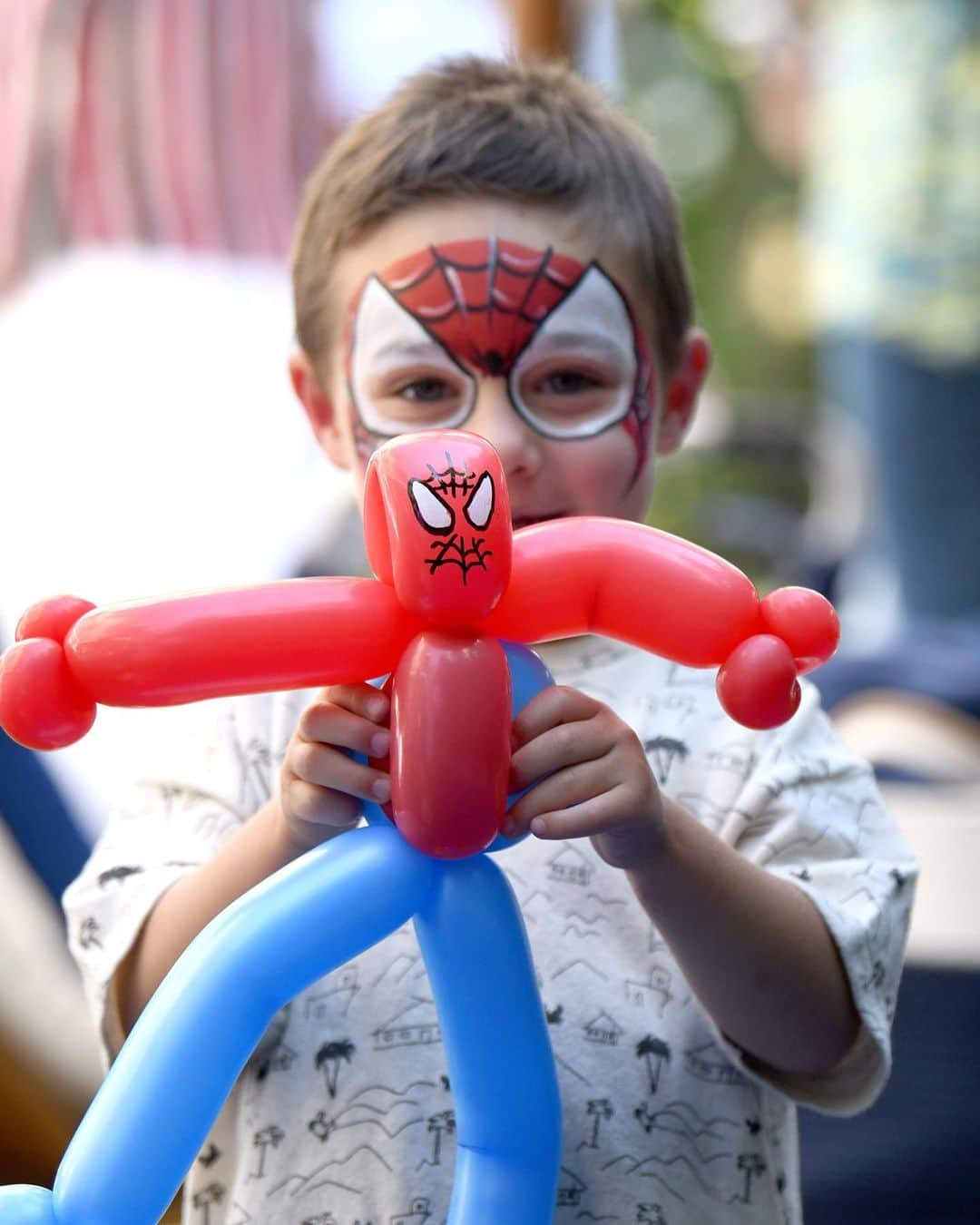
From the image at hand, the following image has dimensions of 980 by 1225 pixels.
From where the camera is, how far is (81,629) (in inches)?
24.0

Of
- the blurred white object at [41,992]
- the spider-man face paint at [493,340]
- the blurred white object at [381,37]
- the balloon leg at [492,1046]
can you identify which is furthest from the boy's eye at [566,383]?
the blurred white object at [381,37]

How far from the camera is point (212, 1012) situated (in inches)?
24.6

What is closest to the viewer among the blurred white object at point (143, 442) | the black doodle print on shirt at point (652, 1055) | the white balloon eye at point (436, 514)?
the white balloon eye at point (436, 514)

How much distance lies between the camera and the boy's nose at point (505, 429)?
848 mm

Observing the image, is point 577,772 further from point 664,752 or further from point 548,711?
point 664,752

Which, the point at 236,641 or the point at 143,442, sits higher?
the point at 236,641

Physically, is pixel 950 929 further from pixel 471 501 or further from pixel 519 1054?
pixel 471 501

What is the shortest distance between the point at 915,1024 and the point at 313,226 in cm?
96

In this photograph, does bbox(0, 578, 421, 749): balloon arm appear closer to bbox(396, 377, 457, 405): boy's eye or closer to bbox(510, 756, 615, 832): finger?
bbox(510, 756, 615, 832): finger

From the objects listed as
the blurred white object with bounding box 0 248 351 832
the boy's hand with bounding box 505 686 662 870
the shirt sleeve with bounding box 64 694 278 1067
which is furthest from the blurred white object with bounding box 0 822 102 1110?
the boy's hand with bounding box 505 686 662 870

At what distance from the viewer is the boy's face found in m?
0.85

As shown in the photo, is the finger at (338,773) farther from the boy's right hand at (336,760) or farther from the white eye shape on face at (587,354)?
the white eye shape on face at (587,354)

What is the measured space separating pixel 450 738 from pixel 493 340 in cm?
33

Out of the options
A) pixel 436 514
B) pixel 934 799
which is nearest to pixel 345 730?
pixel 436 514
